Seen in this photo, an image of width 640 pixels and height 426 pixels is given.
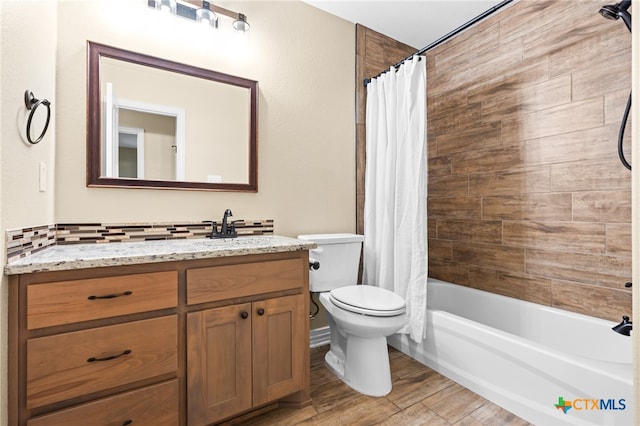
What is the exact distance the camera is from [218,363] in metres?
1.29

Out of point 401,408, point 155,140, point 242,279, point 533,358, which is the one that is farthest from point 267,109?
point 533,358

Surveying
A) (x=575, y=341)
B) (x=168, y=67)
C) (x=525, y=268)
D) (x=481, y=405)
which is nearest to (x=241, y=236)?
(x=168, y=67)

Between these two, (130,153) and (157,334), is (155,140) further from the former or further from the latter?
(157,334)

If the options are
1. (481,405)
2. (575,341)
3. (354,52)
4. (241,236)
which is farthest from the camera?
(354,52)

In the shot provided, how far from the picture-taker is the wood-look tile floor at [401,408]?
Answer: 4.71 ft

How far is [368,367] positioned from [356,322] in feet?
0.95

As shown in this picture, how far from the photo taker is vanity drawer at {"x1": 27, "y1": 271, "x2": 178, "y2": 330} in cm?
99

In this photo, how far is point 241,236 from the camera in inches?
75.1

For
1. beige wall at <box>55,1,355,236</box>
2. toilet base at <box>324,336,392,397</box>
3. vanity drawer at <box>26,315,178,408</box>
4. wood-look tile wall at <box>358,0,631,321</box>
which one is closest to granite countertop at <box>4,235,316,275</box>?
vanity drawer at <box>26,315,178,408</box>

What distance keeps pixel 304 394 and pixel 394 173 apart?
4.81ft

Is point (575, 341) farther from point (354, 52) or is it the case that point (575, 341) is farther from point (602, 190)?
point (354, 52)

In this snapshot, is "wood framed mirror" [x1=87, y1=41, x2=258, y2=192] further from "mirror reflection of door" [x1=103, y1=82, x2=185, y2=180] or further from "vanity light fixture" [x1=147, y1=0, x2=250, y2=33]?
"vanity light fixture" [x1=147, y1=0, x2=250, y2=33]

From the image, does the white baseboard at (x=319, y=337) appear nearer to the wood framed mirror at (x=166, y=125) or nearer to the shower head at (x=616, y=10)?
the wood framed mirror at (x=166, y=125)

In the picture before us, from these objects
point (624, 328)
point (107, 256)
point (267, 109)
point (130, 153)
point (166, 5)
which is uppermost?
point (166, 5)
